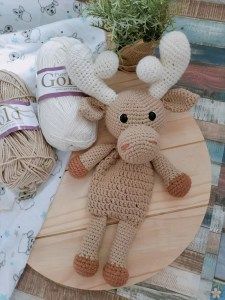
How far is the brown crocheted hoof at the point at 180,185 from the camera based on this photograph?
79 cm

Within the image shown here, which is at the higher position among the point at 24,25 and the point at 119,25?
the point at 119,25

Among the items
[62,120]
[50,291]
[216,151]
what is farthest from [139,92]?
[50,291]

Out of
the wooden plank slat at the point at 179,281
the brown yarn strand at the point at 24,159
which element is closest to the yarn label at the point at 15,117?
the brown yarn strand at the point at 24,159

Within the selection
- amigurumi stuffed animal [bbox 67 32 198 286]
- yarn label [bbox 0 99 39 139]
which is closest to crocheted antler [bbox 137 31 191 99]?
amigurumi stuffed animal [bbox 67 32 198 286]

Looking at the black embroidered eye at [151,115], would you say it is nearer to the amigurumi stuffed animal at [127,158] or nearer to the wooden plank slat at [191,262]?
the amigurumi stuffed animal at [127,158]

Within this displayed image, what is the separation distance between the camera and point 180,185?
793 millimetres

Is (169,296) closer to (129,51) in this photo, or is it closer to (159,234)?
(159,234)

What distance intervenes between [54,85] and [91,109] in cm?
9

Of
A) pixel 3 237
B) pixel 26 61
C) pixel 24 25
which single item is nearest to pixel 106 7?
pixel 26 61

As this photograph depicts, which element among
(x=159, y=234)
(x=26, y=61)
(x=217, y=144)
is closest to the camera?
(x=159, y=234)

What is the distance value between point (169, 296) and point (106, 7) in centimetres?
68

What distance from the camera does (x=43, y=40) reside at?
1025mm

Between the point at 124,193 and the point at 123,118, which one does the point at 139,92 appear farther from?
the point at 124,193

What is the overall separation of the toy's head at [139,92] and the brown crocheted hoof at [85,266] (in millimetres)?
203
